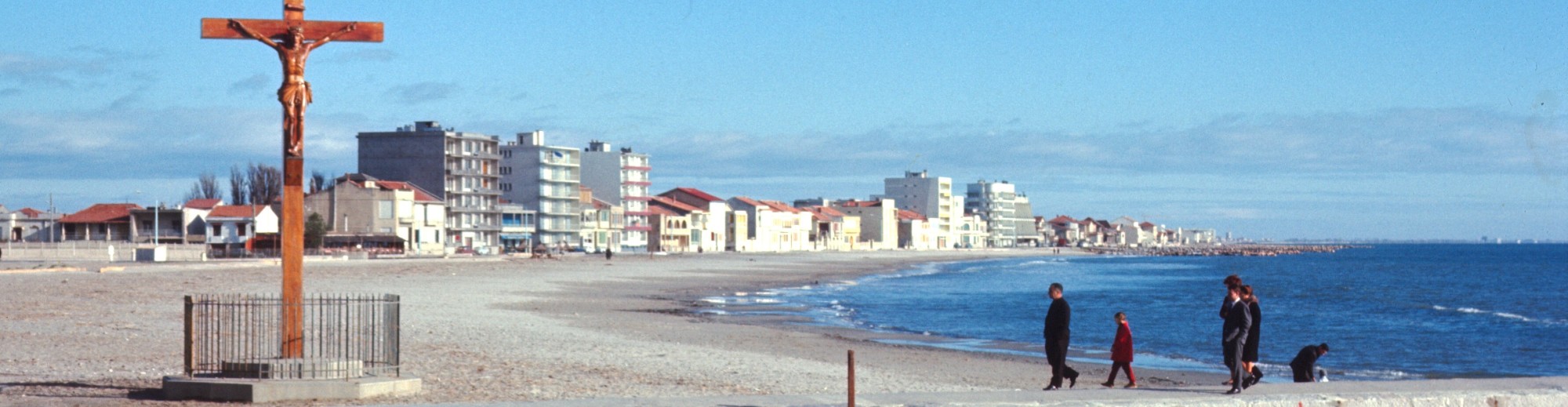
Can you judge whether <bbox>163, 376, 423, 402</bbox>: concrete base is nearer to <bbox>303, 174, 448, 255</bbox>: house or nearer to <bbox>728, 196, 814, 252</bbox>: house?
<bbox>303, 174, 448, 255</bbox>: house

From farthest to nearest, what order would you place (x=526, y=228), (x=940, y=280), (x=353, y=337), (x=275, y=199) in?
(x=526, y=228) → (x=275, y=199) → (x=940, y=280) → (x=353, y=337)

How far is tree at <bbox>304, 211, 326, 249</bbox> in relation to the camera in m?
86.7

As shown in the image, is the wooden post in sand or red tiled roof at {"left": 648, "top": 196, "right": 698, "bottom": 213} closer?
the wooden post in sand

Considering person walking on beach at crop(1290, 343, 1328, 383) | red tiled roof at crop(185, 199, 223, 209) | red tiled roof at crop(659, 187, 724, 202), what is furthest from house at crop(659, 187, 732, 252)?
person walking on beach at crop(1290, 343, 1328, 383)

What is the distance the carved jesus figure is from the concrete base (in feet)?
6.88

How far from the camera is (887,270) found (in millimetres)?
91875

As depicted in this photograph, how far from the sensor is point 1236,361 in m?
12.8

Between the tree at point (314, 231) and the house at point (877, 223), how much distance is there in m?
92.2

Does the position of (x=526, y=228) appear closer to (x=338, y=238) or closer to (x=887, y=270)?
(x=338, y=238)

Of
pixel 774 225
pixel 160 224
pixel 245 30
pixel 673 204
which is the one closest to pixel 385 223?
pixel 160 224

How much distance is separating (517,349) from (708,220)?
4506 inches

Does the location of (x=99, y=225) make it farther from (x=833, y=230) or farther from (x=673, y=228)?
(x=833, y=230)

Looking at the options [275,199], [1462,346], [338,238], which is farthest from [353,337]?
[275,199]

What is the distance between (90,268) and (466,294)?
19.0 meters
